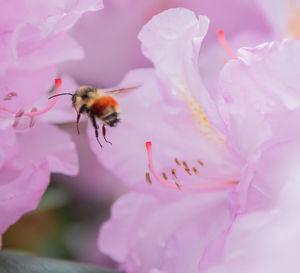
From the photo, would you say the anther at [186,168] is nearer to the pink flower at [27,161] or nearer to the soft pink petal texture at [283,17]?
the pink flower at [27,161]

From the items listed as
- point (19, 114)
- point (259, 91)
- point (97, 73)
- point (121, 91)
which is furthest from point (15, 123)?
point (97, 73)


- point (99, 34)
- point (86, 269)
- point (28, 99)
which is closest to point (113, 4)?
point (99, 34)

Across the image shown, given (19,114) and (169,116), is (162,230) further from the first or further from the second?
(19,114)

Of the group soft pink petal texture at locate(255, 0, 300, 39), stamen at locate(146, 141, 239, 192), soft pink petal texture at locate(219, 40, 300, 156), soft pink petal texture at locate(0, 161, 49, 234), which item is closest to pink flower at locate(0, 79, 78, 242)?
soft pink petal texture at locate(0, 161, 49, 234)

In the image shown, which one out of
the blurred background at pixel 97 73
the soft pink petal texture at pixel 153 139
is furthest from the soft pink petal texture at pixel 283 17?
the soft pink petal texture at pixel 153 139

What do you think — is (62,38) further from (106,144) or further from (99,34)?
(99,34)

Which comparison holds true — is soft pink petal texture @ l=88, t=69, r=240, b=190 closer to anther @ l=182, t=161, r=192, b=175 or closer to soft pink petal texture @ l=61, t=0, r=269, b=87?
anther @ l=182, t=161, r=192, b=175
